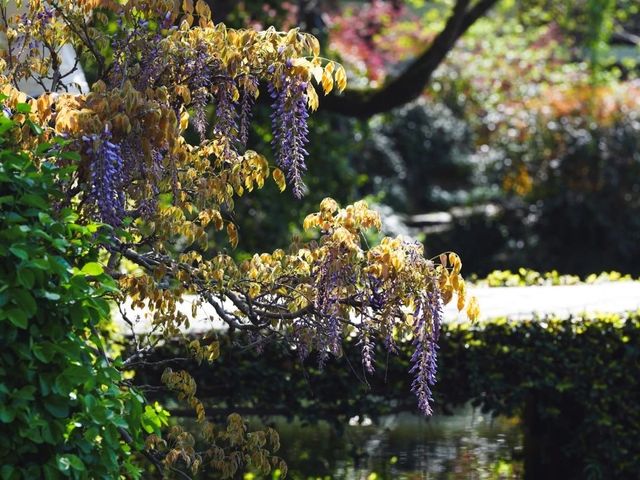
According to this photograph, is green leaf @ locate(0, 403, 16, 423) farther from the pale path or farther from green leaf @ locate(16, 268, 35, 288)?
the pale path

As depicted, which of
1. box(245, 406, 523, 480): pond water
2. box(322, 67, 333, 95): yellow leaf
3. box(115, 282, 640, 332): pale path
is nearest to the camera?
box(322, 67, 333, 95): yellow leaf

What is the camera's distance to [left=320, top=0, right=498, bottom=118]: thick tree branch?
8984 millimetres

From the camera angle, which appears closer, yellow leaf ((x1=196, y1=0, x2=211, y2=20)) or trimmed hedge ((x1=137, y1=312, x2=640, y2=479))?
yellow leaf ((x1=196, y1=0, x2=211, y2=20))

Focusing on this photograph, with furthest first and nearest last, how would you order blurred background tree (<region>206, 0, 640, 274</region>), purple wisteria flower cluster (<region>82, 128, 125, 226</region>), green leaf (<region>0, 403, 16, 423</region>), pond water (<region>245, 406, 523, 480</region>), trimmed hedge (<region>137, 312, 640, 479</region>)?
blurred background tree (<region>206, 0, 640, 274</region>) → pond water (<region>245, 406, 523, 480</region>) → trimmed hedge (<region>137, 312, 640, 479</region>) → purple wisteria flower cluster (<region>82, 128, 125, 226</region>) → green leaf (<region>0, 403, 16, 423</region>)

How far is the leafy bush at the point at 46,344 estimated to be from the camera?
2980 mm

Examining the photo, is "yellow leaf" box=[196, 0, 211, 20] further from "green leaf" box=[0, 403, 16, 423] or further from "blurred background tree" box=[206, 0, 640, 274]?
"blurred background tree" box=[206, 0, 640, 274]

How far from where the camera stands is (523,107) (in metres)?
14.2

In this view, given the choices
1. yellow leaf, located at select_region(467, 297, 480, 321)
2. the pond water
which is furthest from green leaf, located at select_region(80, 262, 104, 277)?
the pond water

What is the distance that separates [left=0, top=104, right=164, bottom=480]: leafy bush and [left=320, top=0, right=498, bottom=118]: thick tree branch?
6132 millimetres

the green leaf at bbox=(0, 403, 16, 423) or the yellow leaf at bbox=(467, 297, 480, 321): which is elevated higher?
the yellow leaf at bbox=(467, 297, 480, 321)

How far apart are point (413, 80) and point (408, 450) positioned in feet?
11.0

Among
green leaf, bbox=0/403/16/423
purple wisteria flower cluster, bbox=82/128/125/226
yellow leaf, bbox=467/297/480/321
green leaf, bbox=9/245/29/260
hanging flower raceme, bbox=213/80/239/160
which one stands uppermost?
hanging flower raceme, bbox=213/80/239/160

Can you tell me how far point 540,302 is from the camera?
6816 mm

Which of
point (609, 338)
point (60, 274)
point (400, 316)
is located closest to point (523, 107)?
point (609, 338)
